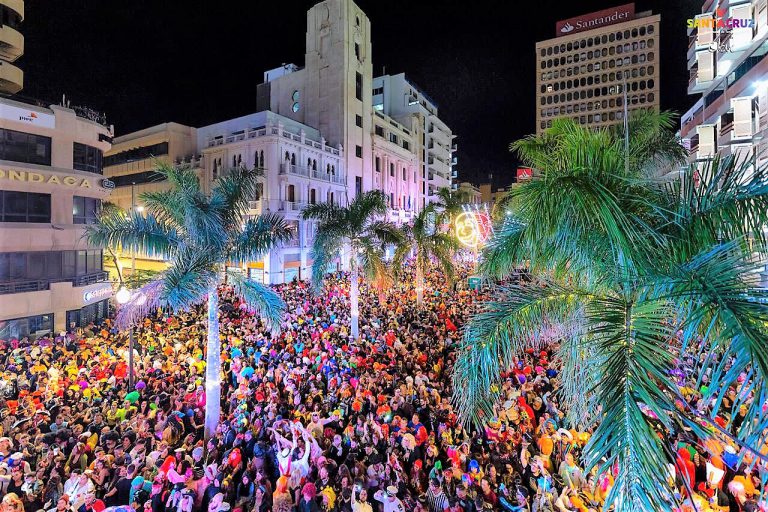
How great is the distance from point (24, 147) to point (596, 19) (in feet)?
257

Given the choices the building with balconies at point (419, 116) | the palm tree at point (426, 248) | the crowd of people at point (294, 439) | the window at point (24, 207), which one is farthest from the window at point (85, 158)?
the building with balconies at point (419, 116)

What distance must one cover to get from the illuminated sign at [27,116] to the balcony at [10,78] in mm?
5212

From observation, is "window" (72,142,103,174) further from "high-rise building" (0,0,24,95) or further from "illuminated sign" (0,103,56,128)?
"high-rise building" (0,0,24,95)

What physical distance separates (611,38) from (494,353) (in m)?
77.7

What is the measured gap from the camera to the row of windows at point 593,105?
61375 mm

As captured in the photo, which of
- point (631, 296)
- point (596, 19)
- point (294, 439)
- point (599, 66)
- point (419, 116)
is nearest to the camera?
point (631, 296)

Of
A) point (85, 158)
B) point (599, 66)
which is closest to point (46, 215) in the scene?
point (85, 158)

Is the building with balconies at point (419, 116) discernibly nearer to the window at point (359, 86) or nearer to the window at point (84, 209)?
the window at point (359, 86)

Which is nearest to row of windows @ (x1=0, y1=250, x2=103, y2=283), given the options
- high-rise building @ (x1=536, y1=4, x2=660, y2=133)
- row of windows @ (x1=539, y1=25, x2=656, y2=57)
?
high-rise building @ (x1=536, y1=4, x2=660, y2=133)

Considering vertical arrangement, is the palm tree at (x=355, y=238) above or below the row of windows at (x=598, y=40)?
below

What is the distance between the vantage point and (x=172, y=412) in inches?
342

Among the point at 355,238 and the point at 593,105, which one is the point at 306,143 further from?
the point at 593,105

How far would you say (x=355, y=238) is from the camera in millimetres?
15328

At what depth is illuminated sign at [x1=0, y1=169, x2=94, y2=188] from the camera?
1507cm
